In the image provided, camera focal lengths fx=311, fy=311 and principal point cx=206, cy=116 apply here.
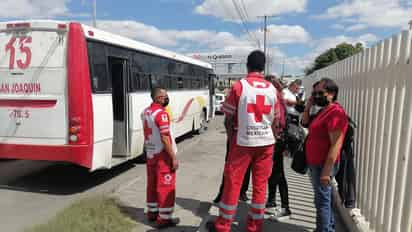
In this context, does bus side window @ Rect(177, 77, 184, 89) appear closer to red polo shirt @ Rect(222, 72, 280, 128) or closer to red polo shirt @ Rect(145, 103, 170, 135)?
red polo shirt @ Rect(145, 103, 170, 135)

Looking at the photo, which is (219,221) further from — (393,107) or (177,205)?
(393,107)

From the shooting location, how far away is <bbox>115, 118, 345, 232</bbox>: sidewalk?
4289 millimetres

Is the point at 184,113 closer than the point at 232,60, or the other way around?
the point at 184,113

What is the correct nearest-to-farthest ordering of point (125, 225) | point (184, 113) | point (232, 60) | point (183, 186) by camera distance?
point (125, 225) → point (183, 186) → point (184, 113) → point (232, 60)

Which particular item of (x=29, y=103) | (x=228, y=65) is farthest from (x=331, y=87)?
(x=228, y=65)

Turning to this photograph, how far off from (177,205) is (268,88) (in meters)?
2.79

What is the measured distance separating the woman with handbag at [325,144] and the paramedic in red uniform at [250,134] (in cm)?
47

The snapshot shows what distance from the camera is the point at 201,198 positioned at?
5633mm

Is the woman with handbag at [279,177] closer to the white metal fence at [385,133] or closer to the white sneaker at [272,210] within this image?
the white sneaker at [272,210]

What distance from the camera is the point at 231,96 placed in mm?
3439

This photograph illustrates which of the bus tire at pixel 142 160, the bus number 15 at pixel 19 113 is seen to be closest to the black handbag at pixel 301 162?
the bus number 15 at pixel 19 113

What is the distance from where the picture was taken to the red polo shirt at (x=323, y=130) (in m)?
3.12

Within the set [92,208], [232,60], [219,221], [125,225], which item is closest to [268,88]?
[219,221]

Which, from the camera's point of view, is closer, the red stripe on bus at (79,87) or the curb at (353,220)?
the curb at (353,220)
